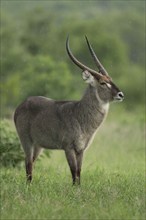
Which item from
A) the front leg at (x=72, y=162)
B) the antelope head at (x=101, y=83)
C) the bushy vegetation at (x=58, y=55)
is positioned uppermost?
the antelope head at (x=101, y=83)

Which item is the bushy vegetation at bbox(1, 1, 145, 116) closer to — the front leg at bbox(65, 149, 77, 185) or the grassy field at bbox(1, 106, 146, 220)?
the grassy field at bbox(1, 106, 146, 220)

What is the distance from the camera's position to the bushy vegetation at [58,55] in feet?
93.8

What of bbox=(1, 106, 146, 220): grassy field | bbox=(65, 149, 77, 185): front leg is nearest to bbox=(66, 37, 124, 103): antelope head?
bbox=(65, 149, 77, 185): front leg

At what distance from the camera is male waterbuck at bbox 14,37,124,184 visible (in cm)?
884

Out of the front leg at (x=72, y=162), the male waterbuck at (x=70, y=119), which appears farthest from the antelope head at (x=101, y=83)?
the front leg at (x=72, y=162)

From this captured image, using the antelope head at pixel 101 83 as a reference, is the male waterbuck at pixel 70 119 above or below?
below

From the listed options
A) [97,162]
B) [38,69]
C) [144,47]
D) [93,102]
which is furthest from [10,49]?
[93,102]

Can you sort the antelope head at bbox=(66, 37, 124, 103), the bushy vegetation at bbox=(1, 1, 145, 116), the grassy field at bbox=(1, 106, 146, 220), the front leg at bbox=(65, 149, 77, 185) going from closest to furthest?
the grassy field at bbox=(1, 106, 146, 220), the front leg at bbox=(65, 149, 77, 185), the antelope head at bbox=(66, 37, 124, 103), the bushy vegetation at bbox=(1, 1, 145, 116)

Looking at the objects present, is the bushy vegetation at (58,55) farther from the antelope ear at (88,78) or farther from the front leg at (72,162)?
the front leg at (72,162)

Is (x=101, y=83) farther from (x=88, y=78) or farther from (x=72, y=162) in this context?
(x=72, y=162)

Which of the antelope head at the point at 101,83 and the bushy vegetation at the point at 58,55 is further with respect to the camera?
the bushy vegetation at the point at 58,55

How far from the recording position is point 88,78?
29.5 ft

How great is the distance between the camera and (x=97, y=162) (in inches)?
532

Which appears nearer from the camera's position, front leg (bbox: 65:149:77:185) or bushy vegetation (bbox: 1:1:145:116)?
front leg (bbox: 65:149:77:185)
